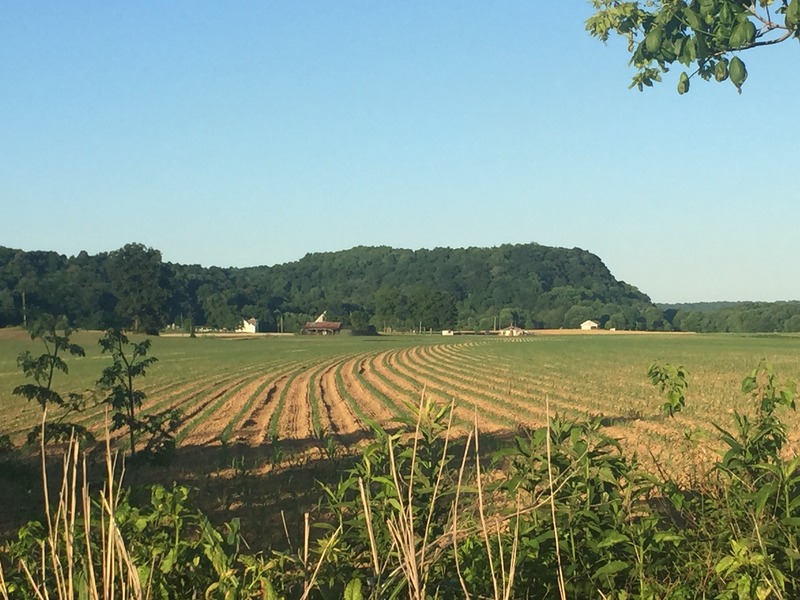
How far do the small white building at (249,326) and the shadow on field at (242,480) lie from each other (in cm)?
13937

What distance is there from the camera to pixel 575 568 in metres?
4.19

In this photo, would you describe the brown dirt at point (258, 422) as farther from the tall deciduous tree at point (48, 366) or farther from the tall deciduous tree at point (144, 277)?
the tall deciduous tree at point (144, 277)

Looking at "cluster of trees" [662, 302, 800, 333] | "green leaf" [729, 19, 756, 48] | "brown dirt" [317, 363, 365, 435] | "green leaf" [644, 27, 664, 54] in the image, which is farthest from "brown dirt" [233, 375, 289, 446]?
"cluster of trees" [662, 302, 800, 333]

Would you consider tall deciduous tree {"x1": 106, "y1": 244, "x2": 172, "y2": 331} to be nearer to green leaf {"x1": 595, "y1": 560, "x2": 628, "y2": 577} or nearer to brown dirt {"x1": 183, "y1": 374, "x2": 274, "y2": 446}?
brown dirt {"x1": 183, "y1": 374, "x2": 274, "y2": 446}

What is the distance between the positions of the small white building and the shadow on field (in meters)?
139

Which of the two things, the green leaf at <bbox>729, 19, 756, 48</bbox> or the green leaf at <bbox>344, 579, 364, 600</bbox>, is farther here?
the green leaf at <bbox>729, 19, 756, 48</bbox>

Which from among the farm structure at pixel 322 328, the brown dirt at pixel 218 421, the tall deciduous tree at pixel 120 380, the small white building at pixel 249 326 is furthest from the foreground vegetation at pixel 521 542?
the small white building at pixel 249 326

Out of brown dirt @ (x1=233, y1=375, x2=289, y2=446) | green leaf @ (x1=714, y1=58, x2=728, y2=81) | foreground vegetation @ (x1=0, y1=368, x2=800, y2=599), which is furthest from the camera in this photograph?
brown dirt @ (x1=233, y1=375, x2=289, y2=446)

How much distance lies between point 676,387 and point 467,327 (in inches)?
6939

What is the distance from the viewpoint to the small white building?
154 metres

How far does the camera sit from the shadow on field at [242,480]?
906 centimetres

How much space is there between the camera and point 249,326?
156500mm

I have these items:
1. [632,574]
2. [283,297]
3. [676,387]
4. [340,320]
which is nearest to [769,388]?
[676,387]

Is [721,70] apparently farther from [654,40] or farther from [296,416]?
[296,416]
